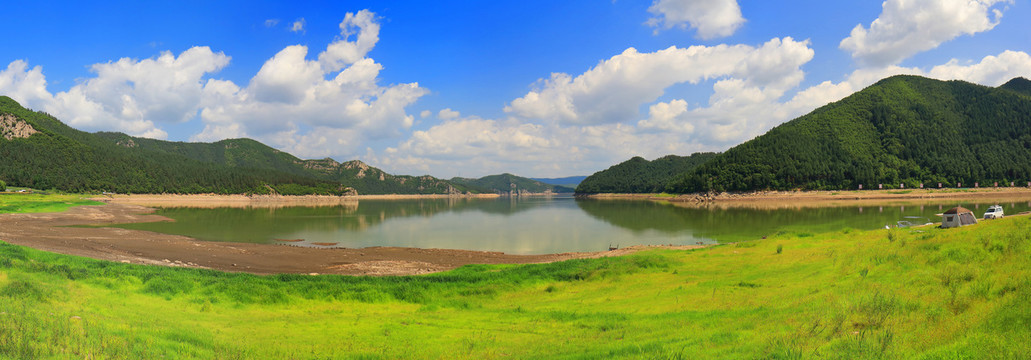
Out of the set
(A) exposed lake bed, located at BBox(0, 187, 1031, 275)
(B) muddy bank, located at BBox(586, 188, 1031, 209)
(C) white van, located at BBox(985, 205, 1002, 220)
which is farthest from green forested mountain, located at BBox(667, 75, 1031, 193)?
(C) white van, located at BBox(985, 205, 1002, 220)

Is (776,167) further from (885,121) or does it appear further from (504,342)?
(504,342)

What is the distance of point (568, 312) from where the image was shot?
45.9ft

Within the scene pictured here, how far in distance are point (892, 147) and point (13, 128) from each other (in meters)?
338

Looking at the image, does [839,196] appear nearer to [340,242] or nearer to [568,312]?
[340,242]

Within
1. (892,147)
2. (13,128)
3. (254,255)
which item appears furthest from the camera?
(13,128)

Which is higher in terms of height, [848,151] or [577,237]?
[848,151]

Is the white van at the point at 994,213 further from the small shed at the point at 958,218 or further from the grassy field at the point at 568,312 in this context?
the grassy field at the point at 568,312

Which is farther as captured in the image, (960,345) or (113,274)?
(113,274)

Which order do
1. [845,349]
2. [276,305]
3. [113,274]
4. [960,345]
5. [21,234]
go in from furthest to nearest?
[21,234] < [113,274] < [276,305] < [845,349] < [960,345]

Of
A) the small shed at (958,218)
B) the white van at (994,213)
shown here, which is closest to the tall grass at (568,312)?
the small shed at (958,218)

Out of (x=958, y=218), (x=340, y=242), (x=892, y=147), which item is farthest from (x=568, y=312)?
(x=892, y=147)

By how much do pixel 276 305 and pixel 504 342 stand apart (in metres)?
9.91

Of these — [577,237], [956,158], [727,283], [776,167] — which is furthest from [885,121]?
[727,283]

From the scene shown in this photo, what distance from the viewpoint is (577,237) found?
53.8 m
